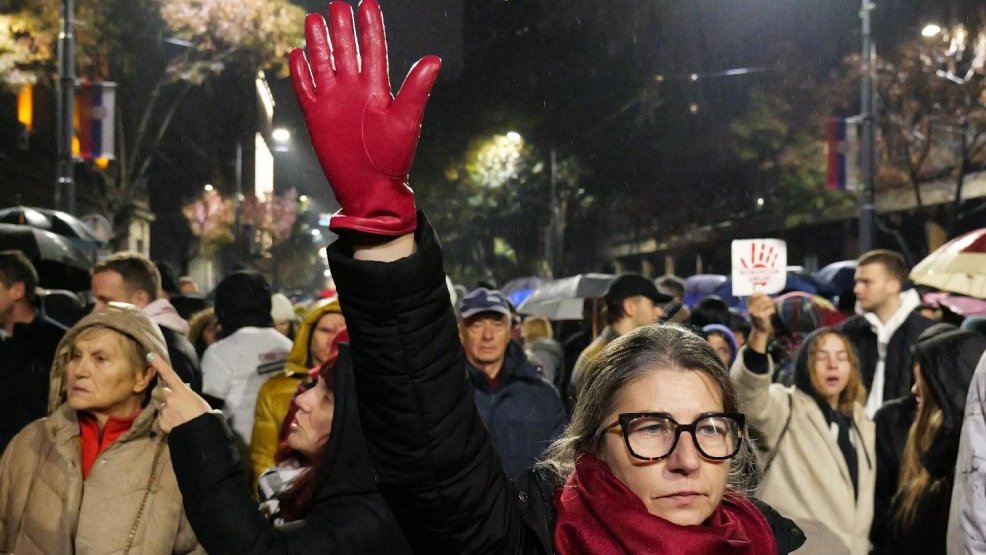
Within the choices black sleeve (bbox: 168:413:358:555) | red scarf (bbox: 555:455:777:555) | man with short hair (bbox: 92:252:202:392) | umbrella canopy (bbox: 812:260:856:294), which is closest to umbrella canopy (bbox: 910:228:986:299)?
man with short hair (bbox: 92:252:202:392)

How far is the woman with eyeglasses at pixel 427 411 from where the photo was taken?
164cm

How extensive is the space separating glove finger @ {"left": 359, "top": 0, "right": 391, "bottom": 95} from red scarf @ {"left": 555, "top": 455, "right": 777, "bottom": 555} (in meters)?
0.91

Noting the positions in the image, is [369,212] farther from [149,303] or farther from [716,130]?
[716,130]

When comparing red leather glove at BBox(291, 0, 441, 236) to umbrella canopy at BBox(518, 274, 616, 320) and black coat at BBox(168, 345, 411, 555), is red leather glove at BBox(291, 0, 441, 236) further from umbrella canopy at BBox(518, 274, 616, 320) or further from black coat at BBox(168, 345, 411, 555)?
umbrella canopy at BBox(518, 274, 616, 320)

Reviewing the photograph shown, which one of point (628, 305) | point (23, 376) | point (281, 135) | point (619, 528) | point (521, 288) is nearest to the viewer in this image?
point (619, 528)

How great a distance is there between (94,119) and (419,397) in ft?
61.2

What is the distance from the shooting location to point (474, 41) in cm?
3862

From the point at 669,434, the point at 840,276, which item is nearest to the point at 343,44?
the point at 669,434

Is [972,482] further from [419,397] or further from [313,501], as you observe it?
[419,397]

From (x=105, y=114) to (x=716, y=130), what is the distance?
81.6ft

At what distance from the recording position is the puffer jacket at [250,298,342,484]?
18.5ft

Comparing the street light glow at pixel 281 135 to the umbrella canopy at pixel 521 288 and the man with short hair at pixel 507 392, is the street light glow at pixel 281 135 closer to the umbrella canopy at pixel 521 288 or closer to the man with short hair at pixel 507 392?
the umbrella canopy at pixel 521 288

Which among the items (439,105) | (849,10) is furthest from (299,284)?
(849,10)

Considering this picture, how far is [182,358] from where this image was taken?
568cm
